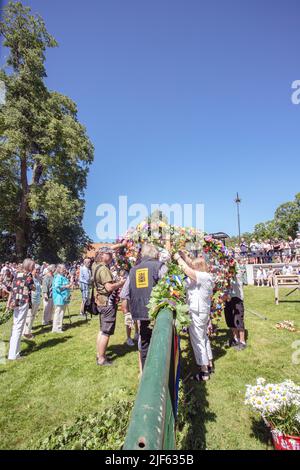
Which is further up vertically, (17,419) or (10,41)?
(10,41)

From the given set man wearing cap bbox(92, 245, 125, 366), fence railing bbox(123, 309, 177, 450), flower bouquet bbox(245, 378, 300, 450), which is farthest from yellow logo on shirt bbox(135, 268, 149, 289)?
fence railing bbox(123, 309, 177, 450)

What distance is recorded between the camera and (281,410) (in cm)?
292

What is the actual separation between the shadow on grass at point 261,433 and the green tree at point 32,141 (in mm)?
23211

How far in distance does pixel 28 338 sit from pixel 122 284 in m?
4.59

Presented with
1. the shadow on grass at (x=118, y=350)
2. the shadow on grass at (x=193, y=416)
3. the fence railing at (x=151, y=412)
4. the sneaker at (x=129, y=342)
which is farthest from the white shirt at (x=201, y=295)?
the fence railing at (x=151, y=412)

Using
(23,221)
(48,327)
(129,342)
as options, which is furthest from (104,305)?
(23,221)

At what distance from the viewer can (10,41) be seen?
25.1 m

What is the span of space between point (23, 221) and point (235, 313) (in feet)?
83.8

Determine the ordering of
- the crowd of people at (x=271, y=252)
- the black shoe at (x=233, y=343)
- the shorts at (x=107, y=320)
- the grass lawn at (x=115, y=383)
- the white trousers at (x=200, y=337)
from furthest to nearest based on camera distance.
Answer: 1. the crowd of people at (x=271, y=252)
2. the black shoe at (x=233, y=343)
3. the shorts at (x=107, y=320)
4. the white trousers at (x=200, y=337)
5. the grass lawn at (x=115, y=383)

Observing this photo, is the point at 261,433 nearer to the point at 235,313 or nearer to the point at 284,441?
the point at 284,441

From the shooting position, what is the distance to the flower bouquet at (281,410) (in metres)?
2.75

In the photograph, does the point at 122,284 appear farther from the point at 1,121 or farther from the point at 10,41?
the point at 10,41

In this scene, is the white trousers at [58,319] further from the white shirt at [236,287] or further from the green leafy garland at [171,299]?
the green leafy garland at [171,299]
